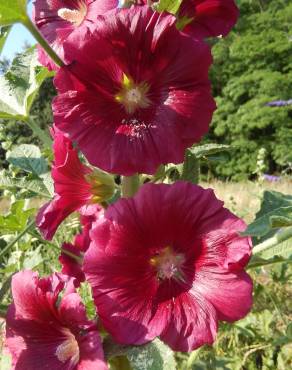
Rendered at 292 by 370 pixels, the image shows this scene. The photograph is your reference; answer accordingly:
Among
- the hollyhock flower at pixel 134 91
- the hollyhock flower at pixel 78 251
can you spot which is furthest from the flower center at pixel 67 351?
the hollyhock flower at pixel 134 91

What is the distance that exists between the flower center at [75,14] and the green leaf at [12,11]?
0.39 ft

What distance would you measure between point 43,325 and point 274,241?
46 centimetres

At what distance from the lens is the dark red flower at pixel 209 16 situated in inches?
36.6

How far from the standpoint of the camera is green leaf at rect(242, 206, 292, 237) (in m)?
0.75

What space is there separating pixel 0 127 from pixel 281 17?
51.7 feet

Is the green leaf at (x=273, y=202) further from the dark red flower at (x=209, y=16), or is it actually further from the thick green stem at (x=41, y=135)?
the thick green stem at (x=41, y=135)

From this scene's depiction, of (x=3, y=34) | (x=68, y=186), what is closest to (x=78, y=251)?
(x=68, y=186)

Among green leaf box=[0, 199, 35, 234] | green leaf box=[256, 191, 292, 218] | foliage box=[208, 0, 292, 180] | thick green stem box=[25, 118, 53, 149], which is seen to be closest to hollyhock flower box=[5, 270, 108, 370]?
green leaf box=[0, 199, 35, 234]

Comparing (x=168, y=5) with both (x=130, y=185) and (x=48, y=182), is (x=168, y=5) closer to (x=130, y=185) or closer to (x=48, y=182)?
(x=130, y=185)

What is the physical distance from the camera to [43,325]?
3.24 ft

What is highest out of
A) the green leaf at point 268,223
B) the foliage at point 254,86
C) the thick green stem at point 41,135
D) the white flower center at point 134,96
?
the white flower center at point 134,96

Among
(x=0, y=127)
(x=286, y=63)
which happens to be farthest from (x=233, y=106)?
(x=0, y=127)

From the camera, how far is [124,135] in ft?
2.72

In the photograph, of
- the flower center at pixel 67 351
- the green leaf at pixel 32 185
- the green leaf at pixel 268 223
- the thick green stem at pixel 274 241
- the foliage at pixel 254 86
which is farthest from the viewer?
the foliage at pixel 254 86
